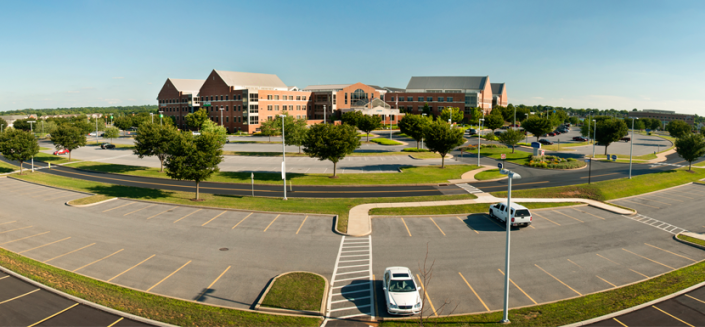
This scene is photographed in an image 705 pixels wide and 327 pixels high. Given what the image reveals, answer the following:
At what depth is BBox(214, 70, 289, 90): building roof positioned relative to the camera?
12184 cm

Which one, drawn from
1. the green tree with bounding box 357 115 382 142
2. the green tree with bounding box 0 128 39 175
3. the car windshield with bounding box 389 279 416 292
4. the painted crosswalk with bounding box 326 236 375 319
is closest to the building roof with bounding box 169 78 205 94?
the green tree with bounding box 357 115 382 142

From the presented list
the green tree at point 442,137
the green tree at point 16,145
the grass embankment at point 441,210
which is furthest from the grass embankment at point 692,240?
the green tree at point 16,145

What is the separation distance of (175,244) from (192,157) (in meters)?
12.8

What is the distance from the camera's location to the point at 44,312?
15008 millimetres

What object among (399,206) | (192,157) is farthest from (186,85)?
(399,206)

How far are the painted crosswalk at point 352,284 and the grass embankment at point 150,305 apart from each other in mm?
1564

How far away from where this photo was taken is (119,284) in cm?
1770

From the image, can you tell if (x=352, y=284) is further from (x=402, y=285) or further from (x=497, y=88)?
(x=497, y=88)

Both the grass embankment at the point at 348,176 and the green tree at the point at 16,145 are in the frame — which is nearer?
the grass embankment at the point at 348,176

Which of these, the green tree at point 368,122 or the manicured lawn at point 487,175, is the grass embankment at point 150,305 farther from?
the green tree at point 368,122

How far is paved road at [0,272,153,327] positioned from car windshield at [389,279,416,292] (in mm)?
10187

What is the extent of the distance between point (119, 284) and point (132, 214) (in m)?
13.8

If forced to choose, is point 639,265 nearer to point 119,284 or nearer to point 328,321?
point 328,321

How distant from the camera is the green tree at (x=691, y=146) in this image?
49875 millimetres
